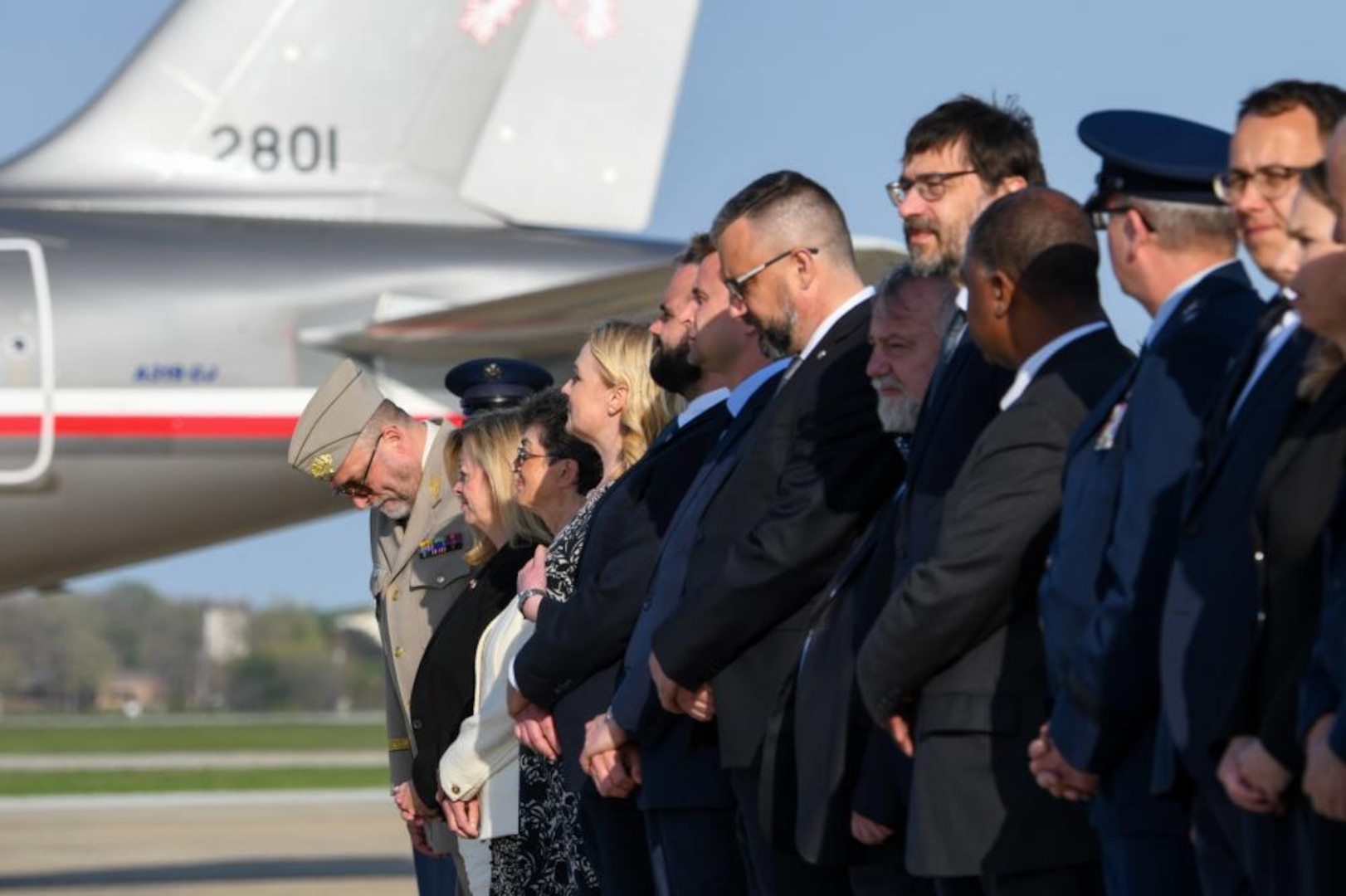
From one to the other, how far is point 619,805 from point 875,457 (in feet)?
4.27

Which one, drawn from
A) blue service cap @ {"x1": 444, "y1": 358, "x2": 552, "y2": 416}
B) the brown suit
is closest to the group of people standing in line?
the brown suit

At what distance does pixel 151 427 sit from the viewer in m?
11.9

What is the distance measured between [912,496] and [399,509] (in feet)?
9.92

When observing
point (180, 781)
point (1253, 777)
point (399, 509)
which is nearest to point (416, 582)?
point (399, 509)

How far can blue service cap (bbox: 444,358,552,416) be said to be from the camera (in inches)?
308

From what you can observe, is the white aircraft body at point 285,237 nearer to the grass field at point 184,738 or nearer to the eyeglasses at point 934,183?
the eyeglasses at point 934,183

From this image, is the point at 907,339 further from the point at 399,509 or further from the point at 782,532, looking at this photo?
the point at 399,509

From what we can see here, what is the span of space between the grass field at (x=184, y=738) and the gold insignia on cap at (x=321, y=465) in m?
29.9

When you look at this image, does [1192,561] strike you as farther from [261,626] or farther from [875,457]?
[261,626]

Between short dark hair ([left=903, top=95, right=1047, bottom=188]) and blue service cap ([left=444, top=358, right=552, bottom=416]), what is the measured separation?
298cm

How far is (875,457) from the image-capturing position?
5023 mm

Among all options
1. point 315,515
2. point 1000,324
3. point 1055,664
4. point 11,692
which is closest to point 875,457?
point 1000,324

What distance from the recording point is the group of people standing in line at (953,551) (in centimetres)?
365

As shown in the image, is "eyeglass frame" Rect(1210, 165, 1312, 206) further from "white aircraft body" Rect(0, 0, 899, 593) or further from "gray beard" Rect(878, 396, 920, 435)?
"white aircraft body" Rect(0, 0, 899, 593)
